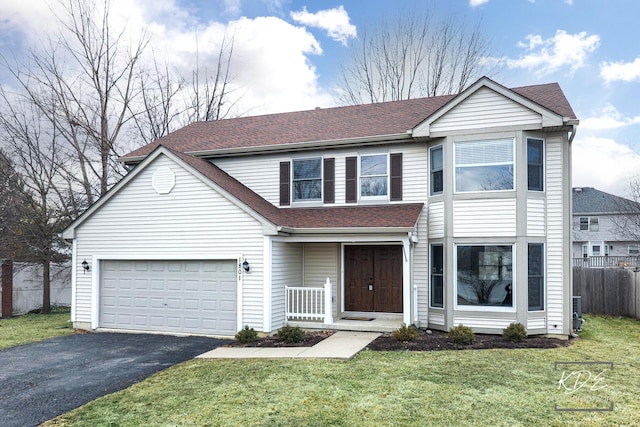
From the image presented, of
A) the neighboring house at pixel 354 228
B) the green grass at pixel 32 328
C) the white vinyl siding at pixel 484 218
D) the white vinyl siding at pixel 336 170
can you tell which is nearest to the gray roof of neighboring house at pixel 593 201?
the neighboring house at pixel 354 228

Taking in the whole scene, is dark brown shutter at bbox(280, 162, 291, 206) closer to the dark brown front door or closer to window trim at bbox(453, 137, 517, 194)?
the dark brown front door

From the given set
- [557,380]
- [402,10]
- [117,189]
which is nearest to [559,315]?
[557,380]

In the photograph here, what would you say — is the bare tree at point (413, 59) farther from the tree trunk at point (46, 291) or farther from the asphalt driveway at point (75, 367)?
the asphalt driveway at point (75, 367)

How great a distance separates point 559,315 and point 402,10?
2296 cm

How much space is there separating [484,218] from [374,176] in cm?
334

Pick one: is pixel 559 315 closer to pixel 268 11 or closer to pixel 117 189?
pixel 117 189

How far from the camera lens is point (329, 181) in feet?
46.9

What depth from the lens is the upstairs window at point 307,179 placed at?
14.5 meters

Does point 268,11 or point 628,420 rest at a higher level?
point 268,11

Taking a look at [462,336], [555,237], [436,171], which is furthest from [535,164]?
[462,336]

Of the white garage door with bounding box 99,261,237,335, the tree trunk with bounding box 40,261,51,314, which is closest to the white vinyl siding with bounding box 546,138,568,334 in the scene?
the white garage door with bounding box 99,261,237,335

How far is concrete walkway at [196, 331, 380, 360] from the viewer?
9.72 meters

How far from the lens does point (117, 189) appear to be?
13.6 metres

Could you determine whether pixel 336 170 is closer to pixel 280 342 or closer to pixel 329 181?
pixel 329 181
